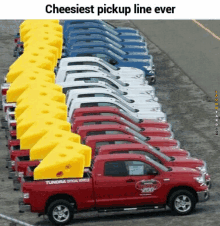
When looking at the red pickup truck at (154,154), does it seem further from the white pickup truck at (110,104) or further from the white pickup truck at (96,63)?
the white pickup truck at (96,63)

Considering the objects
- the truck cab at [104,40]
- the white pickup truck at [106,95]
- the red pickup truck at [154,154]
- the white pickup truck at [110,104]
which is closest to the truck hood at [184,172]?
the red pickup truck at [154,154]

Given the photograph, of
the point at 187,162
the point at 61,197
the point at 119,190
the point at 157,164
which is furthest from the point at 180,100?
the point at 61,197

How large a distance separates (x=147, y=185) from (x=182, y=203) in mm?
1057

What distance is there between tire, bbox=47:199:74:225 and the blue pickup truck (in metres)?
15.5

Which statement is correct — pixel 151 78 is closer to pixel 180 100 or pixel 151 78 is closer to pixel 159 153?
pixel 180 100

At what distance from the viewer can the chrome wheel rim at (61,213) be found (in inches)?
925

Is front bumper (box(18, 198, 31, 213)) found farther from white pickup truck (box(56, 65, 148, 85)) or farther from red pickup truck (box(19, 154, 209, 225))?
white pickup truck (box(56, 65, 148, 85))

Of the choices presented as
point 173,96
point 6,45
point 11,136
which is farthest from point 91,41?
point 11,136

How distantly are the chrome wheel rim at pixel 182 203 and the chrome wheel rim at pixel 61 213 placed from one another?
2.88 metres

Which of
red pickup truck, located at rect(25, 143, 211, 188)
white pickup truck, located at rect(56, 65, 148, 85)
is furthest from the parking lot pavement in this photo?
red pickup truck, located at rect(25, 143, 211, 188)

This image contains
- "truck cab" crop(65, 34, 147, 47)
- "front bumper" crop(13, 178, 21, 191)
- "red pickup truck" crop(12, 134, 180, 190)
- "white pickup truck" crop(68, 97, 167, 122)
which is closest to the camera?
"front bumper" crop(13, 178, 21, 191)

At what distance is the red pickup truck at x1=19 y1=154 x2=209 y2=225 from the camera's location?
23.5m

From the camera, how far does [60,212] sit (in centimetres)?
2355

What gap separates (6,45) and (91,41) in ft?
30.1
